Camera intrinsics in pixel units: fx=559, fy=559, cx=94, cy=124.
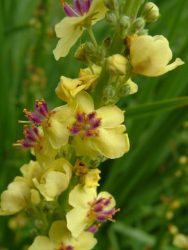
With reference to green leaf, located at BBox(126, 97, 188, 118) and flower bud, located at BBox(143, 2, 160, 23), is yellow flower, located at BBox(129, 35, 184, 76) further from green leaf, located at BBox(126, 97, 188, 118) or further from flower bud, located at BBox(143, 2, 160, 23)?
green leaf, located at BBox(126, 97, 188, 118)

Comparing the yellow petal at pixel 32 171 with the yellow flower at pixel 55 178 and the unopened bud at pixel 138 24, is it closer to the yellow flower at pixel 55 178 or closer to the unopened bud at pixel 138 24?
the yellow flower at pixel 55 178

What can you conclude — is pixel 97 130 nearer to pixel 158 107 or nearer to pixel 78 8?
pixel 78 8

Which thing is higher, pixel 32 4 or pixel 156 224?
pixel 32 4

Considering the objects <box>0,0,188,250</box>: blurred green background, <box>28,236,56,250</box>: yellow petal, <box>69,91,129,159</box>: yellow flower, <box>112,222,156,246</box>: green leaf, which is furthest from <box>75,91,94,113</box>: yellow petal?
<box>112,222,156,246</box>: green leaf

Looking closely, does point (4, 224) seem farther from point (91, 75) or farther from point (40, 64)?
point (91, 75)

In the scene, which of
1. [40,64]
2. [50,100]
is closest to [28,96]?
[40,64]

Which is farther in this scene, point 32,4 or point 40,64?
point 32,4
